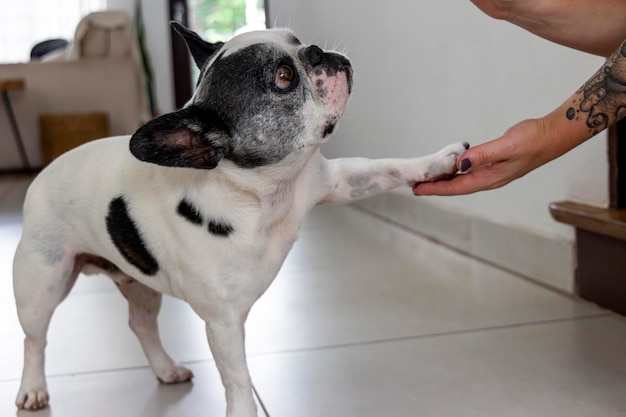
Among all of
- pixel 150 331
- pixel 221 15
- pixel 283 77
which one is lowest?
pixel 150 331

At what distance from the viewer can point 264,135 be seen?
1.11 meters

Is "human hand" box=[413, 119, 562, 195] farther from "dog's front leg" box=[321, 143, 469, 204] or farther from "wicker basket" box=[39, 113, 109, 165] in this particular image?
"wicker basket" box=[39, 113, 109, 165]

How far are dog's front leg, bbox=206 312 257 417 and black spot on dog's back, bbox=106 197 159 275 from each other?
0.14 m

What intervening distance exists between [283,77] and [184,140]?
0.51 ft

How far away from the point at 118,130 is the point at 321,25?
8.51 ft

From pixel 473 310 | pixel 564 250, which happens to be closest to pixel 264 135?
pixel 473 310

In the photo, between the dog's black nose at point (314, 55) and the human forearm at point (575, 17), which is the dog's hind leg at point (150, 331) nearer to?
the dog's black nose at point (314, 55)

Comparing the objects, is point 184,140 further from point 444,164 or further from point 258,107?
point 444,164

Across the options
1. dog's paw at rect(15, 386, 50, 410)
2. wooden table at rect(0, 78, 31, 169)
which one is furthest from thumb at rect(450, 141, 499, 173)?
wooden table at rect(0, 78, 31, 169)

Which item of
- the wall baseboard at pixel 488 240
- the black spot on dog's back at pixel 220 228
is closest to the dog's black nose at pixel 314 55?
the black spot on dog's back at pixel 220 228

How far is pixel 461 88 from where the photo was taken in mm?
2584

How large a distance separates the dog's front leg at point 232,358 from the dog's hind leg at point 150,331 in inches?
14.4

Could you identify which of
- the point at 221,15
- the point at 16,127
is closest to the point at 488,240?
the point at 16,127

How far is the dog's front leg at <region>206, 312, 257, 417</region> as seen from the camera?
3.96 ft
